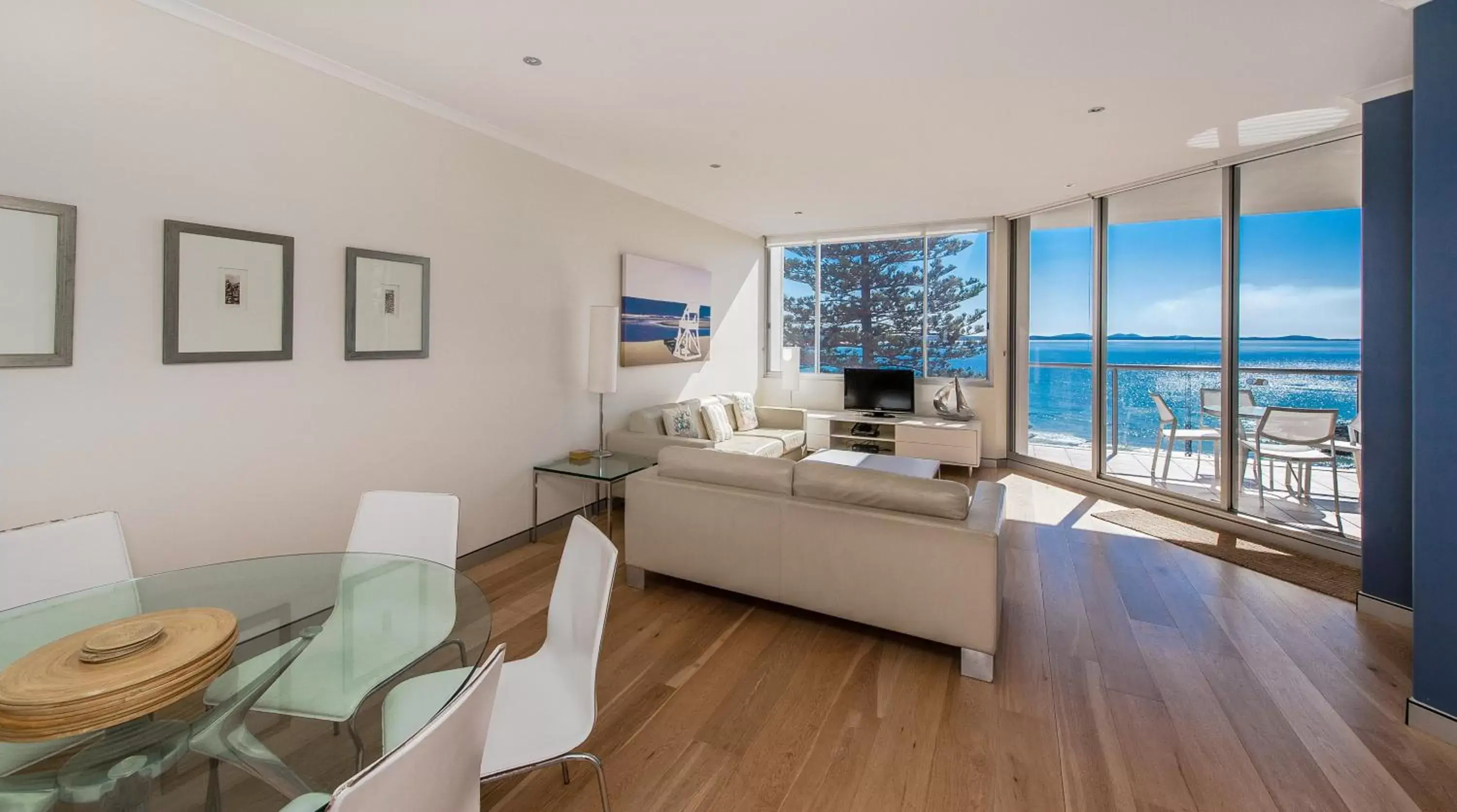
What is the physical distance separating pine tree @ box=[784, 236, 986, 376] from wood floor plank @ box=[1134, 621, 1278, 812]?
435 cm

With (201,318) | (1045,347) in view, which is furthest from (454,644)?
(1045,347)

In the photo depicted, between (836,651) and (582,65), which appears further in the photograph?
(582,65)

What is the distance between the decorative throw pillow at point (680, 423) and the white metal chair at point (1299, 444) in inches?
159

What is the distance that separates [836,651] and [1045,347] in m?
4.55

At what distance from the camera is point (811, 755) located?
75.6 inches

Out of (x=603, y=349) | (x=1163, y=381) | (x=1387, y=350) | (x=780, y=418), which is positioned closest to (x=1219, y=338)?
(x=1163, y=381)

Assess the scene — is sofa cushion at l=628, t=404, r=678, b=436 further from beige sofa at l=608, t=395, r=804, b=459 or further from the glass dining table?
the glass dining table

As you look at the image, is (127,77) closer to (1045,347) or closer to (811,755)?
(811,755)

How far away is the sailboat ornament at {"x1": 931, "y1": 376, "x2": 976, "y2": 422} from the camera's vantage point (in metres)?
6.22

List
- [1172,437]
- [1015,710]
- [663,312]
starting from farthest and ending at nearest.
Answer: [663,312]
[1172,437]
[1015,710]

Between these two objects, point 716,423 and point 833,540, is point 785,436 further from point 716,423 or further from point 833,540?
point 833,540

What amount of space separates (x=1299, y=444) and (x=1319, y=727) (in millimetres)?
2646

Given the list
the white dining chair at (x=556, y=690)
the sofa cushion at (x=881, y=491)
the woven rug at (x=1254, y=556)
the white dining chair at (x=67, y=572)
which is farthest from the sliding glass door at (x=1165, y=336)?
the white dining chair at (x=67, y=572)

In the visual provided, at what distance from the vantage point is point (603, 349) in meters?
4.13
